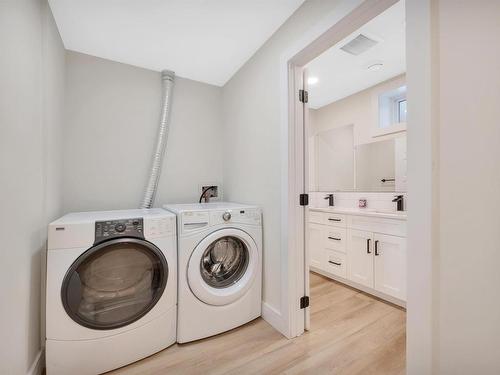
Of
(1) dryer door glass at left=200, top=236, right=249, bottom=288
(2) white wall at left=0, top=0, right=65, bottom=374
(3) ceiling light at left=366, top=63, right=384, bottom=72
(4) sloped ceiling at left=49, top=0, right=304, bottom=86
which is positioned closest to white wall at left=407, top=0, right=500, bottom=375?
(4) sloped ceiling at left=49, top=0, right=304, bottom=86

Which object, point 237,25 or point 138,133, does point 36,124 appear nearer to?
point 138,133

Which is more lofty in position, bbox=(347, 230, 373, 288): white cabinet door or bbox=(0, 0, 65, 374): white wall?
bbox=(0, 0, 65, 374): white wall

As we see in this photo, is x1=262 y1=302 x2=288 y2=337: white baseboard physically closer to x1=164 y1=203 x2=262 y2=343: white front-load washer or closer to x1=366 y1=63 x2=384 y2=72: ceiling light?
x1=164 y1=203 x2=262 y2=343: white front-load washer

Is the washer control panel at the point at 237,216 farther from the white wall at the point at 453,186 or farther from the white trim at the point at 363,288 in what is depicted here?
the white trim at the point at 363,288

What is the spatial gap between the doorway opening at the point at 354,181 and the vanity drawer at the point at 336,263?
0.04 ft

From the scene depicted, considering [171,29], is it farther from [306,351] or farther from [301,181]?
[306,351]

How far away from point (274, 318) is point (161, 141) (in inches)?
72.7

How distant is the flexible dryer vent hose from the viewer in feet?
6.88

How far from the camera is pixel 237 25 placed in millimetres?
1643

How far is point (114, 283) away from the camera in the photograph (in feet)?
4.53

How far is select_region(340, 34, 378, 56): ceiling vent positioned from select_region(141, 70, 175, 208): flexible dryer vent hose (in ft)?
5.44

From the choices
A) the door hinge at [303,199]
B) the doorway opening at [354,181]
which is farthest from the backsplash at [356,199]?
the door hinge at [303,199]

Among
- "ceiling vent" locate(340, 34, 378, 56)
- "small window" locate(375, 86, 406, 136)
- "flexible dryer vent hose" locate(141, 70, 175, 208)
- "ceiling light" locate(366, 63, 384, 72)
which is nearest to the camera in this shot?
"ceiling vent" locate(340, 34, 378, 56)

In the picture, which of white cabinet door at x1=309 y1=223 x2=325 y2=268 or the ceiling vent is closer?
the ceiling vent
